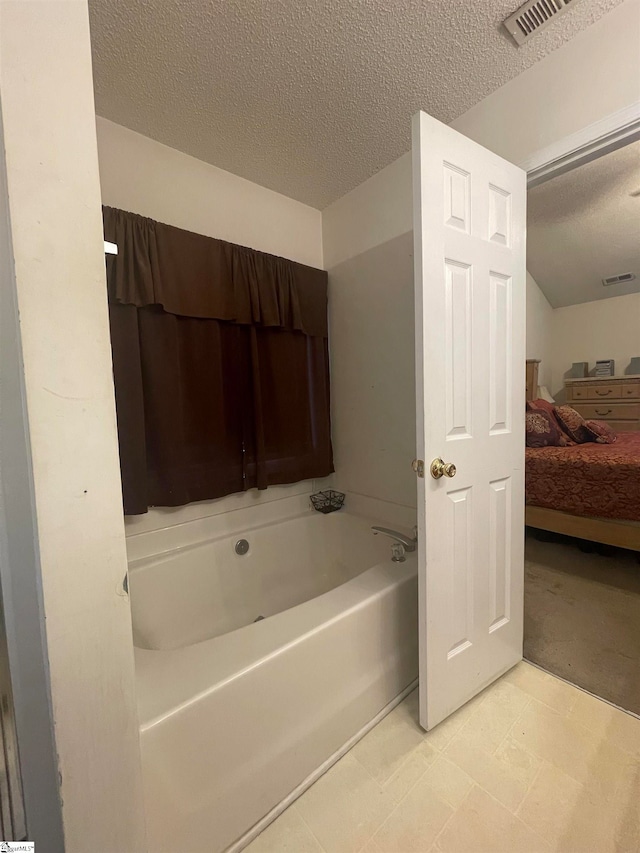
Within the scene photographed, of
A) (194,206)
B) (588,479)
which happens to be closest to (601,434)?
(588,479)

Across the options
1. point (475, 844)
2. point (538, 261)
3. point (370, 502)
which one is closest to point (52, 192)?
point (475, 844)

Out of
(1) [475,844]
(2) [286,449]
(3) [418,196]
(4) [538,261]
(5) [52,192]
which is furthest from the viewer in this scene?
(4) [538,261]

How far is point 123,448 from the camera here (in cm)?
150

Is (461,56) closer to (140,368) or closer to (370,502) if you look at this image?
(140,368)

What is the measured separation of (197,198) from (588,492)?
301 cm

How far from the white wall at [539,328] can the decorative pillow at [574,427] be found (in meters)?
1.81

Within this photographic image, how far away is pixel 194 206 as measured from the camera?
5.79 feet

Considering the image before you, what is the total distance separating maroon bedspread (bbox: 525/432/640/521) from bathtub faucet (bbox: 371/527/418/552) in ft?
4.66

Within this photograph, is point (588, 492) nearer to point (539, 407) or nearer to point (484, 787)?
point (539, 407)

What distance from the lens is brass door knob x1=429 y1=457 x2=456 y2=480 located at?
113 cm

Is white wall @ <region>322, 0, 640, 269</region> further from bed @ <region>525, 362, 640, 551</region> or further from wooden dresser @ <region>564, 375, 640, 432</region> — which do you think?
wooden dresser @ <region>564, 375, 640, 432</region>

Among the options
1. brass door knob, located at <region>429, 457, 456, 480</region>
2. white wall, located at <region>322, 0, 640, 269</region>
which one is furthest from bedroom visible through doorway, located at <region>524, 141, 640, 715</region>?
brass door knob, located at <region>429, 457, 456, 480</region>

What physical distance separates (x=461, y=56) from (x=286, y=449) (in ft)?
6.14

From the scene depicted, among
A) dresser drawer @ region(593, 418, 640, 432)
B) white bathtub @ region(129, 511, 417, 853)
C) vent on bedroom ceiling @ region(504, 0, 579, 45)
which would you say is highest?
vent on bedroom ceiling @ region(504, 0, 579, 45)
